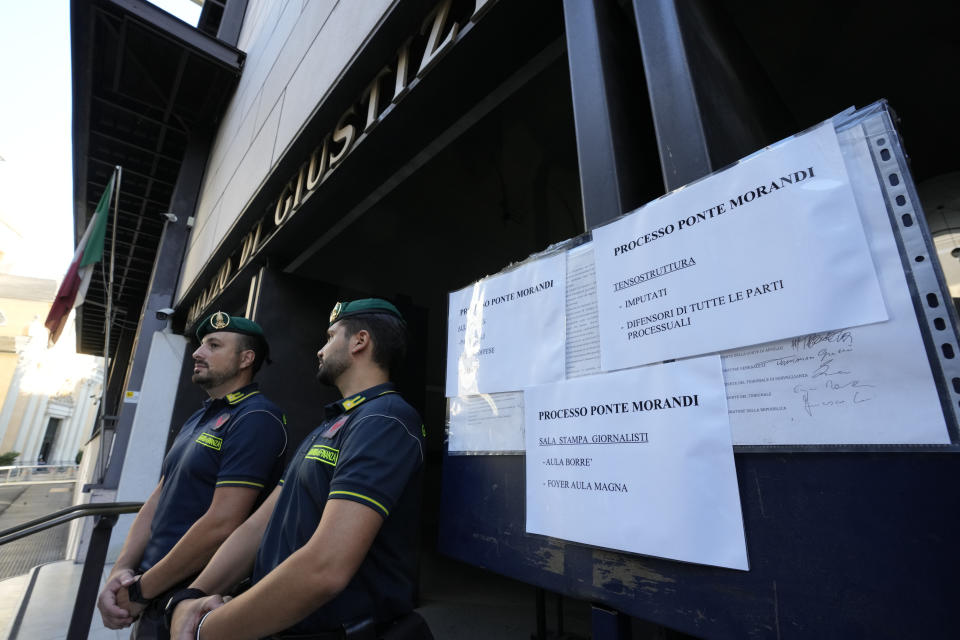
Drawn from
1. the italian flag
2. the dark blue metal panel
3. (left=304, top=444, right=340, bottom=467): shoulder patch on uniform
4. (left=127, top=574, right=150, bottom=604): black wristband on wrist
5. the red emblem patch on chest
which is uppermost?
the italian flag

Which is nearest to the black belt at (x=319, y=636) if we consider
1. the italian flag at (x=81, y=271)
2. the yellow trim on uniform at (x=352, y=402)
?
the yellow trim on uniform at (x=352, y=402)

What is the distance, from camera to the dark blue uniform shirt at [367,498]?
1295 mm

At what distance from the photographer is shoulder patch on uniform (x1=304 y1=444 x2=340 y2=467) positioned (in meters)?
1.48

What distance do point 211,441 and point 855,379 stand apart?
2380mm

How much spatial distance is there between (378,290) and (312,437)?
2.98 metres

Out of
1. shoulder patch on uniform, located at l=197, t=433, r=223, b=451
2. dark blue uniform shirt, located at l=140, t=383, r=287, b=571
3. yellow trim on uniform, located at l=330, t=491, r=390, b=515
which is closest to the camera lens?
yellow trim on uniform, located at l=330, t=491, r=390, b=515

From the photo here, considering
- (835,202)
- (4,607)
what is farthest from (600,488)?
(4,607)

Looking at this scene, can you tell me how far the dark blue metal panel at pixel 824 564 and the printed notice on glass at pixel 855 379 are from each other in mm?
37

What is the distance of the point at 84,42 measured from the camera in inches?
249

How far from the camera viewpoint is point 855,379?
668 millimetres

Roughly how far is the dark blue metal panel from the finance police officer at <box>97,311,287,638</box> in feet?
5.20

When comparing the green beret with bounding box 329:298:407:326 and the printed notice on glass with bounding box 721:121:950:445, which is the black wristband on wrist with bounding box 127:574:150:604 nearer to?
the green beret with bounding box 329:298:407:326

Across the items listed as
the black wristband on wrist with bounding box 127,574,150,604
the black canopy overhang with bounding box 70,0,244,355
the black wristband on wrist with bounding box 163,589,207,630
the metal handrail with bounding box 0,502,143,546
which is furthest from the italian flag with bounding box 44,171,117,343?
the black wristband on wrist with bounding box 163,589,207,630
